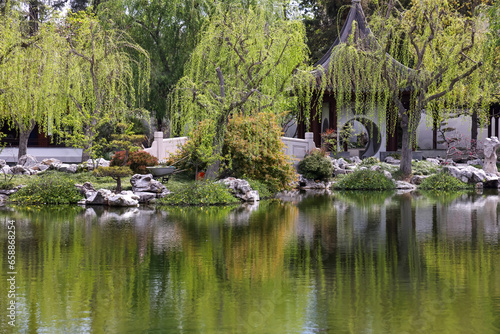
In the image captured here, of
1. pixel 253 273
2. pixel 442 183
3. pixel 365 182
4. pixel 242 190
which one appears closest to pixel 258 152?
pixel 242 190

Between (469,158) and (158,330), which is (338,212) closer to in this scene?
(158,330)

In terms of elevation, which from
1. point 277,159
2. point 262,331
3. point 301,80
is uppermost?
point 301,80

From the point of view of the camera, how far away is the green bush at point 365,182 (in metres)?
22.5

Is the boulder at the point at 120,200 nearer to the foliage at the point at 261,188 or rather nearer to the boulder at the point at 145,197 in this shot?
the boulder at the point at 145,197

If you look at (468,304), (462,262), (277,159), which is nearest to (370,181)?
(277,159)

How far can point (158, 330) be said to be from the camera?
19.0 ft

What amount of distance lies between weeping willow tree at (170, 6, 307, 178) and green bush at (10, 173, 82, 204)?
382 centimetres

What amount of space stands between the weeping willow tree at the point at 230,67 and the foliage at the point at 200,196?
180cm

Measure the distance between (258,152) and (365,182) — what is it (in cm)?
534

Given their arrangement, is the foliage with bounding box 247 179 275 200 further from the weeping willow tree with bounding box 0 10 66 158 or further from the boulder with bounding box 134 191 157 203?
the weeping willow tree with bounding box 0 10 66 158

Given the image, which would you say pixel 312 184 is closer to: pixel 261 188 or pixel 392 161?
pixel 261 188

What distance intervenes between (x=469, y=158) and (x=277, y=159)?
13481mm

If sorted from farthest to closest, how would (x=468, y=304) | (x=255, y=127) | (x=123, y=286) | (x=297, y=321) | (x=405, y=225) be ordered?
(x=255, y=127), (x=405, y=225), (x=123, y=286), (x=468, y=304), (x=297, y=321)

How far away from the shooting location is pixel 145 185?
1808cm
